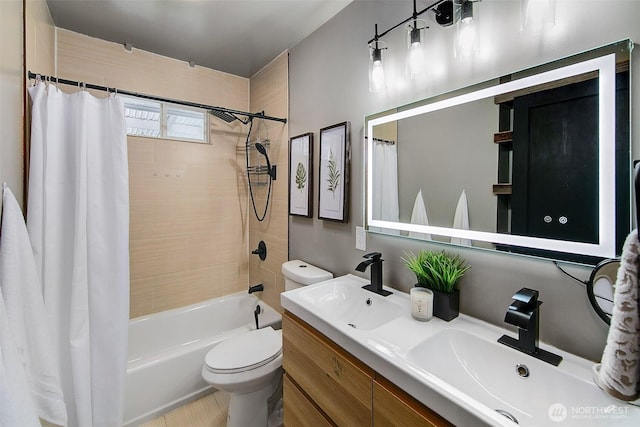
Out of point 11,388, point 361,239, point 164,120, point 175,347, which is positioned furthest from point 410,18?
point 175,347

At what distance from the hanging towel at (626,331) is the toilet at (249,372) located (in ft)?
4.44

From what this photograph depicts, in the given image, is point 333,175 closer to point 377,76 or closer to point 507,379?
point 377,76

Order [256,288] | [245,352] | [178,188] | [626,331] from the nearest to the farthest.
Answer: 1. [626,331]
2. [245,352]
3. [178,188]
4. [256,288]

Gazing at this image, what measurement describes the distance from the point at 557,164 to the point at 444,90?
20.7 inches

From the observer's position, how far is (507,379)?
33.5 inches

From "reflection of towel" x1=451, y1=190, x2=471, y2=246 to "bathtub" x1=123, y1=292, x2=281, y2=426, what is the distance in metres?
1.54

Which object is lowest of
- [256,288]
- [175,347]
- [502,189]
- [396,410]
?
[175,347]

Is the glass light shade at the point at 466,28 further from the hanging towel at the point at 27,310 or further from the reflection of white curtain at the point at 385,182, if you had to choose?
the hanging towel at the point at 27,310

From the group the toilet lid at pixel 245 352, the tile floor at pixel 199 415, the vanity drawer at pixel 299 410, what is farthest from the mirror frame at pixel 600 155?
the tile floor at pixel 199 415

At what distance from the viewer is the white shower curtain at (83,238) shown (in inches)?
51.6

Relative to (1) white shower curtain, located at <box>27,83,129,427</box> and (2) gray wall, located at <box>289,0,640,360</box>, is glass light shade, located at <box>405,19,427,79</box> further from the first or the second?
(1) white shower curtain, located at <box>27,83,129,427</box>

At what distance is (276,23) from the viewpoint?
1830 mm

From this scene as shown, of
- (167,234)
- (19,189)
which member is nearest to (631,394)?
(19,189)

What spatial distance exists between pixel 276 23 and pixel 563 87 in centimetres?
166
